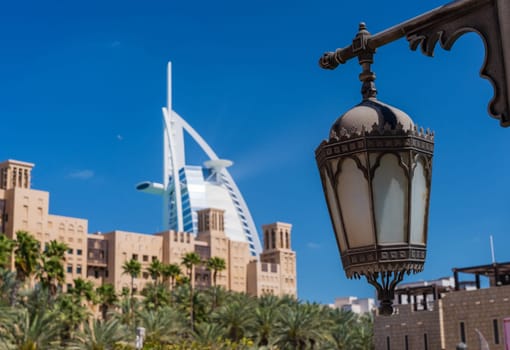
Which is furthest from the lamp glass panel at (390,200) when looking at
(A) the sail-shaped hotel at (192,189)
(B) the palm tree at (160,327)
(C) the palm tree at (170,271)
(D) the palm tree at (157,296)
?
(A) the sail-shaped hotel at (192,189)

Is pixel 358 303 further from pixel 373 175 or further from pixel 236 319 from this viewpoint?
pixel 373 175

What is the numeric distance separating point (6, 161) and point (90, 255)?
1426 cm

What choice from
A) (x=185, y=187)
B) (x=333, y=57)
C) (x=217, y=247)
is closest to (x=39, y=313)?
(x=333, y=57)

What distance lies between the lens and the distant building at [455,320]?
164 feet

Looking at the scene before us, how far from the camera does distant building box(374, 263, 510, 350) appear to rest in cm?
4991

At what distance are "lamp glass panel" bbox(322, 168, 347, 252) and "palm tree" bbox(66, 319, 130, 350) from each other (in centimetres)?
4712

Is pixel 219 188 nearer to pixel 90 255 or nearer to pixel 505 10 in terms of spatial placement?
pixel 90 255

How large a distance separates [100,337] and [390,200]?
158 ft

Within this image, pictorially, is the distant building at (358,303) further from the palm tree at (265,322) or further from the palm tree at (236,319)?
the palm tree at (265,322)

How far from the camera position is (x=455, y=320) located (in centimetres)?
5256

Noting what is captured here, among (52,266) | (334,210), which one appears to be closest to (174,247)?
(52,266)

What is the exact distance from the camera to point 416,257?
305cm

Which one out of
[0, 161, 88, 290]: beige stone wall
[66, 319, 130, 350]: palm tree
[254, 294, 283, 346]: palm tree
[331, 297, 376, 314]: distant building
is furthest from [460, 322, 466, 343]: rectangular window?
[331, 297, 376, 314]: distant building

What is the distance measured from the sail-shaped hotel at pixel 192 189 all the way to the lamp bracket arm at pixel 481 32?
133 meters
